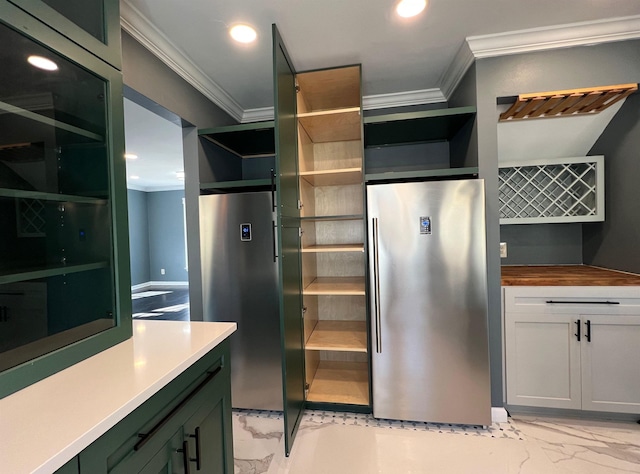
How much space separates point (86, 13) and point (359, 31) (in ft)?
4.57

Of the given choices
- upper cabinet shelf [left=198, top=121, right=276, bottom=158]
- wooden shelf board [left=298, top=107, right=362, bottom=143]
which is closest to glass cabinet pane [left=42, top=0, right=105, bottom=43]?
upper cabinet shelf [left=198, top=121, right=276, bottom=158]

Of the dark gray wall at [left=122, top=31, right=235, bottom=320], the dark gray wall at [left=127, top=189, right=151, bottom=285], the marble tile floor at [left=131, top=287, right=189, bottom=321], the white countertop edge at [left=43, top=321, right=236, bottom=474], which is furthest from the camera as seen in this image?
the dark gray wall at [left=127, top=189, right=151, bottom=285]

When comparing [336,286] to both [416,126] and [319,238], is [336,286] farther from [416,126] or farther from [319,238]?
[416,126]

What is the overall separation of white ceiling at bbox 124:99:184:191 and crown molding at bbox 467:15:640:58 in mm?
2767

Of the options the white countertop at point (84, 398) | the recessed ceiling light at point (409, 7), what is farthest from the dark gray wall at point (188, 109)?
the recessed ceiling light at point (409, 7)

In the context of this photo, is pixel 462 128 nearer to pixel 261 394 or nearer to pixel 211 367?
pixel 211 367

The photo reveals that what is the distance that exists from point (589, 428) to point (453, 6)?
273 cm

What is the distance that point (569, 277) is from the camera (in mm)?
1955

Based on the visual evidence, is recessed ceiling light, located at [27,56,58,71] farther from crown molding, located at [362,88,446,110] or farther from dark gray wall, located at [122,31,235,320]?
crown molding, located at [362,88,446,110]

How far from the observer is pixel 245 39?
1806mm

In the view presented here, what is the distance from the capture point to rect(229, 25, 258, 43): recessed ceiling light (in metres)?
1.71

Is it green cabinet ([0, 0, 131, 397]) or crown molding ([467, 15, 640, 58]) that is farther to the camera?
crown molding ([467, 15, 640, 58])

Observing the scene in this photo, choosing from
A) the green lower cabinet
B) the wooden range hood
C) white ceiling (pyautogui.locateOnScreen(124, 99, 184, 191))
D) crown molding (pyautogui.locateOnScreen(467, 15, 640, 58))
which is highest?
white ceiling (pyautogui.locateOnScreen(124, 99, 184, 191))

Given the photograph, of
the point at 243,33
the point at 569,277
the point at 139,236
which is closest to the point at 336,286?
the point at 569,277
